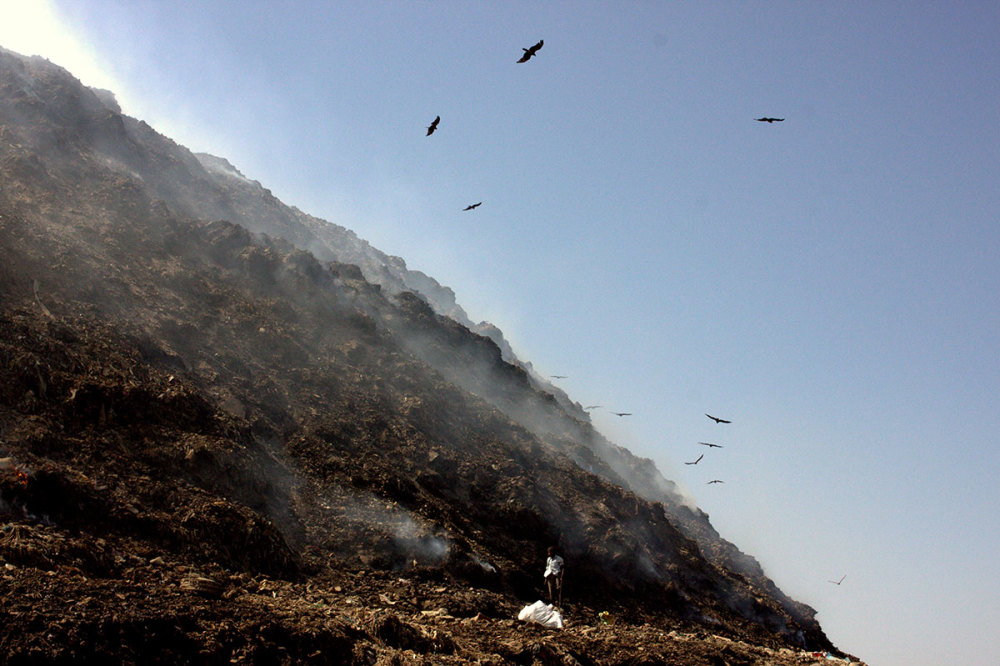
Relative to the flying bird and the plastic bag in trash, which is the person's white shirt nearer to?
the plastic bag in trash

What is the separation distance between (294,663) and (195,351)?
1347 centimetres

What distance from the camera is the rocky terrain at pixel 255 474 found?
7.01 m

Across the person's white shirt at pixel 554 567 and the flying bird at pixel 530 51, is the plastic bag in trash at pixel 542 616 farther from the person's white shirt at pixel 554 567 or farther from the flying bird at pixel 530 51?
the flying bird at pixel 530 51

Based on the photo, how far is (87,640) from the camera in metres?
5.15

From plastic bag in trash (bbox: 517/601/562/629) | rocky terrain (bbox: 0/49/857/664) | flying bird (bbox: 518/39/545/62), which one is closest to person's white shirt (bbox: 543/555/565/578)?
rocky terrain (bbox: 0/49/857/664)

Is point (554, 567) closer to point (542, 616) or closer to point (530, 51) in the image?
point (542, 616)

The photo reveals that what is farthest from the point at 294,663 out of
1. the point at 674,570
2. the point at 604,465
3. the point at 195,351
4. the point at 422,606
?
the point at 604,465

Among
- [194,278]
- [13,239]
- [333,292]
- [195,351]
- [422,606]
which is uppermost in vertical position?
[333,292]

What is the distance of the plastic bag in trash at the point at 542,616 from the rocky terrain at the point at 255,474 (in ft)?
1.20

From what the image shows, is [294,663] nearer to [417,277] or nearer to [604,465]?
[604,465]

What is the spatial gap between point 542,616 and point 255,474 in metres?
7.16

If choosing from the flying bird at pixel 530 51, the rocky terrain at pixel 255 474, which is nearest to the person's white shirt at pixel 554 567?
the rocky terrain at pixel 255 474

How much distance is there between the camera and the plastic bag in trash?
10.9 meters

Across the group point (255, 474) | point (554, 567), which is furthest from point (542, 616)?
point (255, 474)
